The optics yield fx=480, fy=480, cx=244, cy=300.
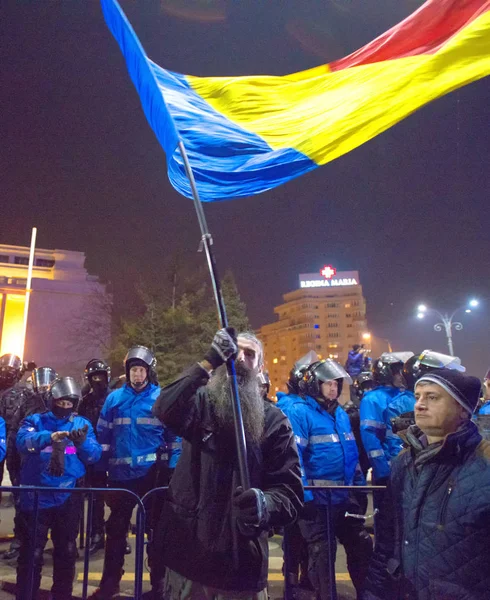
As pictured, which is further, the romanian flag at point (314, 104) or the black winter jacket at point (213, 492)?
the romanian flag at point (314, 104)

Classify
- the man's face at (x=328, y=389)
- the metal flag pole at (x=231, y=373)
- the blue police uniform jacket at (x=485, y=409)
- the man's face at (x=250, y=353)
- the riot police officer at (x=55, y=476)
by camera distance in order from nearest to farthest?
1. the metal flag pole at (x=231, y=373)
2. the man's face at (x=250, y=353)
3. the riot police officer at (x=55, y=476)
4. the man's face at (x=328, y=389)
5. the blue police uniform jacket at (x=485, y=409)

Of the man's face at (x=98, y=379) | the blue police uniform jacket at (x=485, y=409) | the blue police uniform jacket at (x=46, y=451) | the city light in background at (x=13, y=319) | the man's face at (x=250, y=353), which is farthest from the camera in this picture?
the city light in background at (x=13, y=319)

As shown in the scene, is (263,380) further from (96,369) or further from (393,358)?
(96,369)

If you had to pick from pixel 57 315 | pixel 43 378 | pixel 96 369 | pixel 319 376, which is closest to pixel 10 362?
pixel 96 369

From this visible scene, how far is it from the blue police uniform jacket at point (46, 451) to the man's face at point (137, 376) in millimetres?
837

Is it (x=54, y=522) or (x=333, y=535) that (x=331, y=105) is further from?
(x=54, y=522)

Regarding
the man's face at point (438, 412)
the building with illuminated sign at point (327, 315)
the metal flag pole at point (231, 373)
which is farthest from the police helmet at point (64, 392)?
the building with illuminated sign at point (327, 315)

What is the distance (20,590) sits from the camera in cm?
428

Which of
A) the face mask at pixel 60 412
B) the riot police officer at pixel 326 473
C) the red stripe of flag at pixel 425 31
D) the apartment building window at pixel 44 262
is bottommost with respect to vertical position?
the riot police officer at pixel 326 473

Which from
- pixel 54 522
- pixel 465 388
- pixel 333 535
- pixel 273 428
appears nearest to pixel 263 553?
pixel 273 428

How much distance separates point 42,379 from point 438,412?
5026 mm

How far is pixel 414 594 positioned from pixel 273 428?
42.6 inches

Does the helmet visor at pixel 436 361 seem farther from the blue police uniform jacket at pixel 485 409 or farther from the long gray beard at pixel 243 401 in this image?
the long gray beard at pixel 243 401

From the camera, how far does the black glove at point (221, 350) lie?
2.57m
